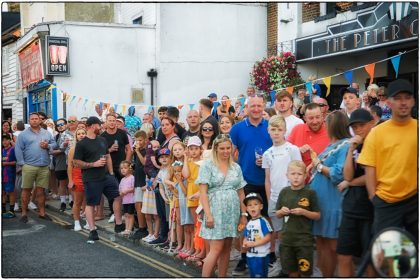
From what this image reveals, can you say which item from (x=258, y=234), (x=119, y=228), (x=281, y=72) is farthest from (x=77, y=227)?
(x=281, y=72)

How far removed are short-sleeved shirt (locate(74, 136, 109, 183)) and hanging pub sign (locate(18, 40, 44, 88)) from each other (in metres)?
11.1

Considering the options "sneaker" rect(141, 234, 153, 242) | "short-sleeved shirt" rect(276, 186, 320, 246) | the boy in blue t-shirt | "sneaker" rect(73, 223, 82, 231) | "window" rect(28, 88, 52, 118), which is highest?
"window" rect(28, 88, 52, 118)

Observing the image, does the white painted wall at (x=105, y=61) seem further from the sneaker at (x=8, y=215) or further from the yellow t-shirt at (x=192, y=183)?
the yellow t-shirt at (x=192, y=183)

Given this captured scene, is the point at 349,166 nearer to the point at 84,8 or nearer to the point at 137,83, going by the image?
the point at 137,83

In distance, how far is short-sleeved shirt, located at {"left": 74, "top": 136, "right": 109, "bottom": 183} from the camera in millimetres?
8734

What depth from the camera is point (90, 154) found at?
8.77 m

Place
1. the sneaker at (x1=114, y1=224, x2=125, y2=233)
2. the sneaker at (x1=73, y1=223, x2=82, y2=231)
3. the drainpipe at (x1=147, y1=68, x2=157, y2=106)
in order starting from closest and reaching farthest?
the sneaker at (x1=114, y1=224, x2=125, y2=233) < the sneaker at (x1=73, y1=223, x2=82, y2=231) < the drainpipe at (x1=147, y1=68, x2=157, y2=106)

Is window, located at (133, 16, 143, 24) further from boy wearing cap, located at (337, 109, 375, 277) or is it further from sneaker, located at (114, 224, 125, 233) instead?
boy wearing cap, located at (337, 109, 375, 277)

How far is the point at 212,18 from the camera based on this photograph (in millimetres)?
18328

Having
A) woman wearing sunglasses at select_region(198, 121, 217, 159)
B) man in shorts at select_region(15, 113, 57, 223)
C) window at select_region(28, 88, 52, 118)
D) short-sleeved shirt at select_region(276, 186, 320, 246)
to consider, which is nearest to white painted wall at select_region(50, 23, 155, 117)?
window at select_region(28, 88, 52, 118)

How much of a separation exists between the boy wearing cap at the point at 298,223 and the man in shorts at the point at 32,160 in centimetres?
682

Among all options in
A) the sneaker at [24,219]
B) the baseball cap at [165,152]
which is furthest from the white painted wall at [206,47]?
the baseball cap at [165,152]

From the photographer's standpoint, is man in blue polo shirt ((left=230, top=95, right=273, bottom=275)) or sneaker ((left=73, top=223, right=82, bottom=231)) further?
sneaker ((left=73, top=223, right=82, bottom=231))

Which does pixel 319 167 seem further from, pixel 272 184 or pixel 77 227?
pixel 77 227
